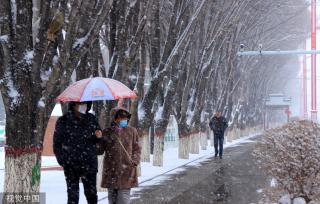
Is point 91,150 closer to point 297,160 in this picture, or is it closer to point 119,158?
point 119,158

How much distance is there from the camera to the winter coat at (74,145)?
8.31m

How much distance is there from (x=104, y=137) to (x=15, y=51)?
213 cm

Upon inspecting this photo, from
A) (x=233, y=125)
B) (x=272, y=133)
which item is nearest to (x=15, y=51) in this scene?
(x=272, y=133)

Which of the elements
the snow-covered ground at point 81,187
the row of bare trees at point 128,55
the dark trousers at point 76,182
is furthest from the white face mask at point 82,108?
the snow-covered ground at point 81,187

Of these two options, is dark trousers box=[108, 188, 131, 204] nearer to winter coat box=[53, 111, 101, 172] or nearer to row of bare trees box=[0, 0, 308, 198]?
winter coat box=[53, 111, 101, 172]

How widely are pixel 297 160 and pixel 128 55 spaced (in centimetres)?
629

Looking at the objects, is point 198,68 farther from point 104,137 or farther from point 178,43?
point 104,137

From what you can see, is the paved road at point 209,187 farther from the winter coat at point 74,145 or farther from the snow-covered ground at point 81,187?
the winter coat at point 74,145

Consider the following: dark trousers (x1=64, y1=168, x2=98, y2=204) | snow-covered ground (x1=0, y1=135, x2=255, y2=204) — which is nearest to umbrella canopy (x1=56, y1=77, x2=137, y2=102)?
dark trousers (x1=64, y1=168, x2=98, y2=204)

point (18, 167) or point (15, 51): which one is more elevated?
point (15, 51)

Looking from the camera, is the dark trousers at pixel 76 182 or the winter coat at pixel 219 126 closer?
the dark trousers at pixel 76 182

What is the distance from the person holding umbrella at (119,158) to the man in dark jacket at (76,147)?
0.17 m

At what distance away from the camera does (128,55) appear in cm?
1492

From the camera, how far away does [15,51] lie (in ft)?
30.5
